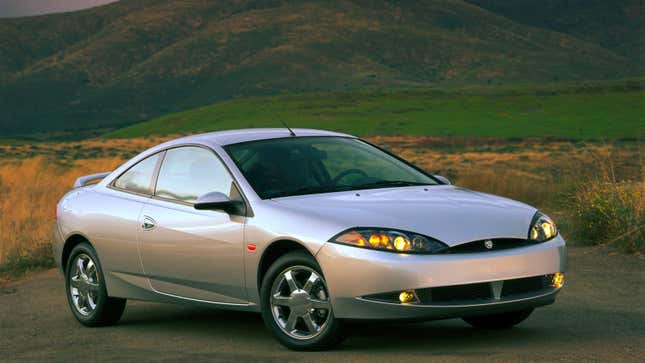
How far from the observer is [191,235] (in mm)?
7910

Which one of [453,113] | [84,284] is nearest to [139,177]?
[84,284]

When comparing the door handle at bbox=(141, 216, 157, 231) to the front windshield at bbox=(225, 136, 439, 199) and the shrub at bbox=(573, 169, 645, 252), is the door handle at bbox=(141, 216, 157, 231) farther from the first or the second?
the shrub at bbox=(573, 169, 645, 252)

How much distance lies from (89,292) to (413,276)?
3435mm

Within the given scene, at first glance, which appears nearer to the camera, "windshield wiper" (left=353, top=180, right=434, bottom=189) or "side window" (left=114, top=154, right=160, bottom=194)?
"windshield wiper" (left=353, top=180, right=434, bottom=189)

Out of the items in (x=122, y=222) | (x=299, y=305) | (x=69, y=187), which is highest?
(x=122, y=222)

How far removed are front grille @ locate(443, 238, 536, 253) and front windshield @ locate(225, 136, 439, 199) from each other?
118 centimetres

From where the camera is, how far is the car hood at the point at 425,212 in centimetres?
687

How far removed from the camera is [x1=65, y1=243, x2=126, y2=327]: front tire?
9.02 meters

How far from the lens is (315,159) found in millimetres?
8148

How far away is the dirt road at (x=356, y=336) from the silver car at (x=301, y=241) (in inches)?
9.6

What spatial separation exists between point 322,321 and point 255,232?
706mm

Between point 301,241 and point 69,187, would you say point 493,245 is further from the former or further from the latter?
point 69,187

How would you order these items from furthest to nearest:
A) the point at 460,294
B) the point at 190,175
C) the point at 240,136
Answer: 1. the point at 240,136
2. the point at 190,175
3. the point at 460,294

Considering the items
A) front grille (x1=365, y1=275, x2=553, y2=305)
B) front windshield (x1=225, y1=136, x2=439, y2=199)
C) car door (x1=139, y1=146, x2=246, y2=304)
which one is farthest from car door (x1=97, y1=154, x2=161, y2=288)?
front grille (x1=365, y1=275, x2=553, y2=305)
